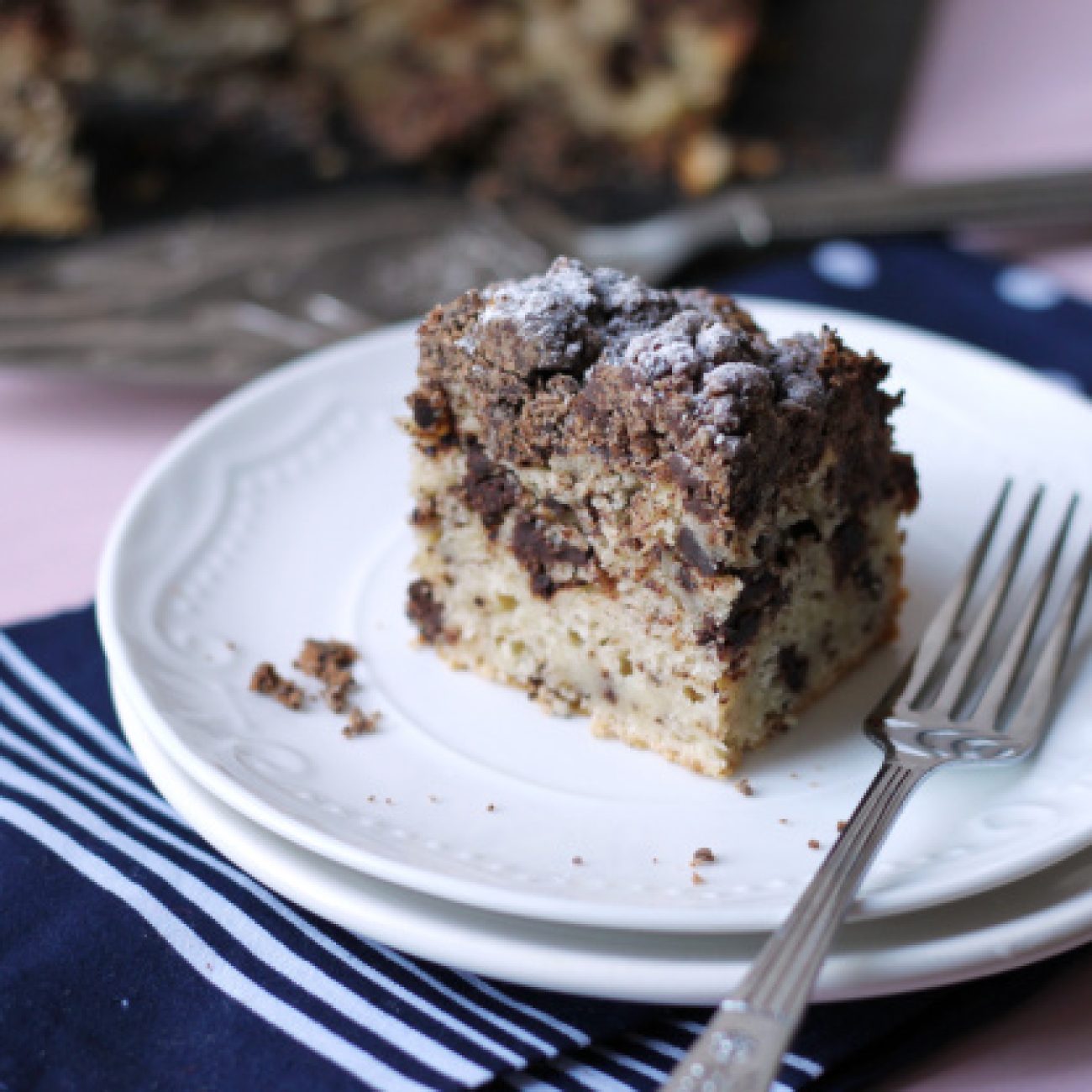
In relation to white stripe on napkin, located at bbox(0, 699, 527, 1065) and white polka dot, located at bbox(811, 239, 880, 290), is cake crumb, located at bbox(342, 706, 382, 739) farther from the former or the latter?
white polka dot, located at bbox(811, 239, 880, 290)

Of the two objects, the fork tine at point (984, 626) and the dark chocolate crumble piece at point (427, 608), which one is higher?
the fork tine at point (984, 626)

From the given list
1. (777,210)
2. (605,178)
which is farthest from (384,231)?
(777,210)

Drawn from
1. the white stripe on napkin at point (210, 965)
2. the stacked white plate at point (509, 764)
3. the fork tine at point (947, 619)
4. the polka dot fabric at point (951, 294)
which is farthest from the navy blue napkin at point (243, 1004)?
the polka dot fabric at point (951, 294)

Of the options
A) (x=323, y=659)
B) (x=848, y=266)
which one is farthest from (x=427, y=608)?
(x=848, y=266)

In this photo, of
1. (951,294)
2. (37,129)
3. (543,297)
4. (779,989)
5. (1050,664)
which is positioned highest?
(543,297)

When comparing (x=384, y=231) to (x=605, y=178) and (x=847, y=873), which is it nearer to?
(x=605, y=178)

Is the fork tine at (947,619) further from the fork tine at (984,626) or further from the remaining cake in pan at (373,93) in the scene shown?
the remaining cake in pan at (373,93)

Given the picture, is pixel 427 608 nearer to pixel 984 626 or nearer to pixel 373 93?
pixel 984 626
